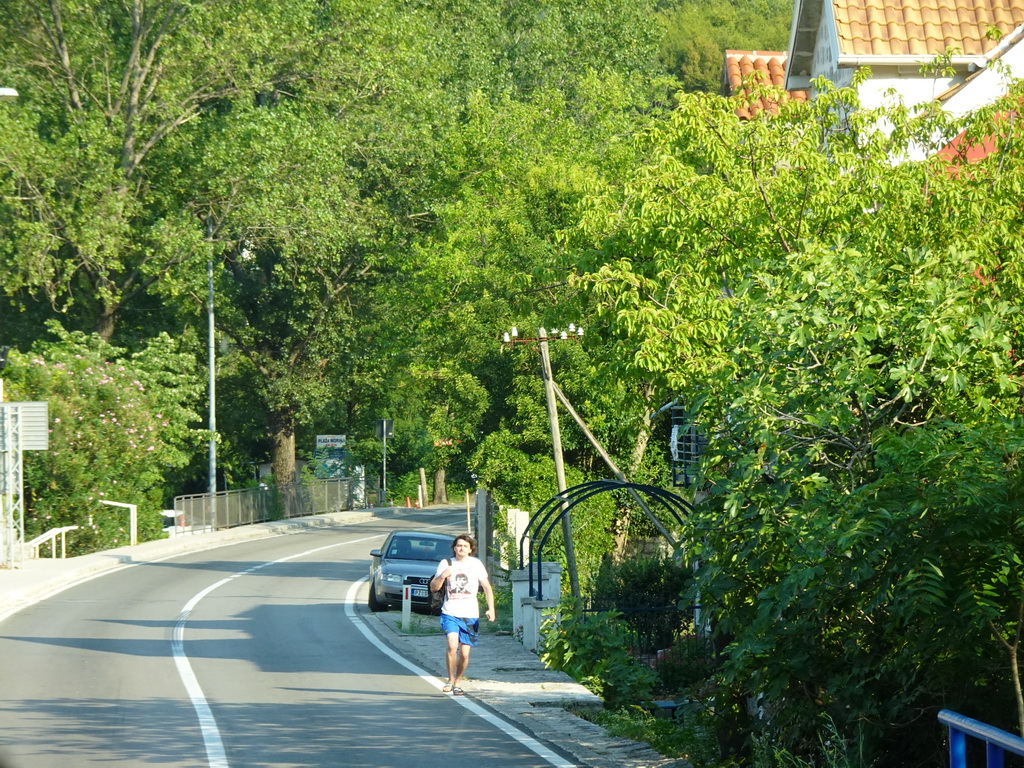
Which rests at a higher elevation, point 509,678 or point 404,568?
point 404,568

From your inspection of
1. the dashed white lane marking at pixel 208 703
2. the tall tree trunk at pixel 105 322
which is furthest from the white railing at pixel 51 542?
the tall tree trunk at pixel 105 322

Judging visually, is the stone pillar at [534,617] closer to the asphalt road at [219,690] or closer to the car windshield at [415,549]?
the asphalt road at [219,690]

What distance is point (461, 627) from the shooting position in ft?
46.8

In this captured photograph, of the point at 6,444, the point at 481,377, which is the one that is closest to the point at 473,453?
the point at 481,377

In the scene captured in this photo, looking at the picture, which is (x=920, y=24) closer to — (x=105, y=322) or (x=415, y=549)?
(x=415, y=549)

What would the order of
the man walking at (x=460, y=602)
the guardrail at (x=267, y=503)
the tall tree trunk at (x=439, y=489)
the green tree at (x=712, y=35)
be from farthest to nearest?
1. the green tree at (x=712, y=35)
2. the tall tree trunk at (x=439, y=489)
3. the guardrail at (x=267, y=503)
4. the man walking at (x=460, y=602)

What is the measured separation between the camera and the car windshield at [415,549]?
24.6m

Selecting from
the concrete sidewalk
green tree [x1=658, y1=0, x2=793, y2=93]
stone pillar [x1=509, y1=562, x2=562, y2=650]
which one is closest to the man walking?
the concrete sidewalk

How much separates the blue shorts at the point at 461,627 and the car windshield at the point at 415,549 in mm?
10086

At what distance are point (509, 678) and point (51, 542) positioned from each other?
22.5m

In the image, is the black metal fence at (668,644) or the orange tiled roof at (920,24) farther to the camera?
the orange tiled roof at (920,24)

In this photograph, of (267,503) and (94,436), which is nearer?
(94,436)

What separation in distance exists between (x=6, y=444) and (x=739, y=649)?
24.0 m

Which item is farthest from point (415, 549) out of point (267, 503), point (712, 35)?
point (712, 35)
